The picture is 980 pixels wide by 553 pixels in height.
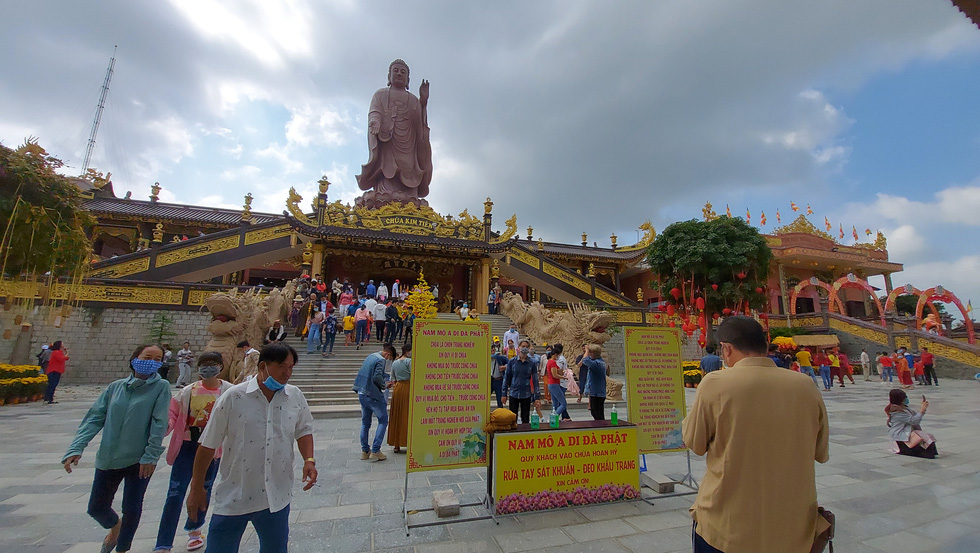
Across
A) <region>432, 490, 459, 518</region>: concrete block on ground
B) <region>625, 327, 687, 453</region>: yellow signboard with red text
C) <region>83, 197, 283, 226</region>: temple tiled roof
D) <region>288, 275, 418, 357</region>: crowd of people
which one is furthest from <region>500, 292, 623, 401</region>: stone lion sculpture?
<region>83, 197, 283, 226</region>: temple tiled roof

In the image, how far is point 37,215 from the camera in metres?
4.90

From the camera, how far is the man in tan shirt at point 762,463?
67.1 inches

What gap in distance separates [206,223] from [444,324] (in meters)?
21.4

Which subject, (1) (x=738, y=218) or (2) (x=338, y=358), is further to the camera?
(1) (x=738, y=218)

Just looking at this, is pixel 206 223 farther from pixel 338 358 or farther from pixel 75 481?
pixel 75 481

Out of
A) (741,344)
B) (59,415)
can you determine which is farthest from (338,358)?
(741,344)

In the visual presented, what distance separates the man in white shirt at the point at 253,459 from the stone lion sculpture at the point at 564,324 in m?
9.03

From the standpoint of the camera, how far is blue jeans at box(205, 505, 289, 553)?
2006 millimetres

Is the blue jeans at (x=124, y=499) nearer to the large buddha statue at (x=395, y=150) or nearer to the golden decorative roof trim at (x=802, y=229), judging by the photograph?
the large buddha statue at (x=395, y=150)

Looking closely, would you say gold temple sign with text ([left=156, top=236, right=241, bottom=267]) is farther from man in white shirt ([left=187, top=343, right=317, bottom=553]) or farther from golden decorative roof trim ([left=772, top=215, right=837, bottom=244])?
golden decorative roof trim ([left=772, top=215, right=837, bottom=244])

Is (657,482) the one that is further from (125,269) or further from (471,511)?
(125,269)

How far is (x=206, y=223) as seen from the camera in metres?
20.2

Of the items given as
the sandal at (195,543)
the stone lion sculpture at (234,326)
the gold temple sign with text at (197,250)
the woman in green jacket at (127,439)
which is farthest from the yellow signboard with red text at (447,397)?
the gold temple sign with text at (197,250)

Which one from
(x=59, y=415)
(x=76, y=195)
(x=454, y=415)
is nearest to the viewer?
(x=454, y=415)
